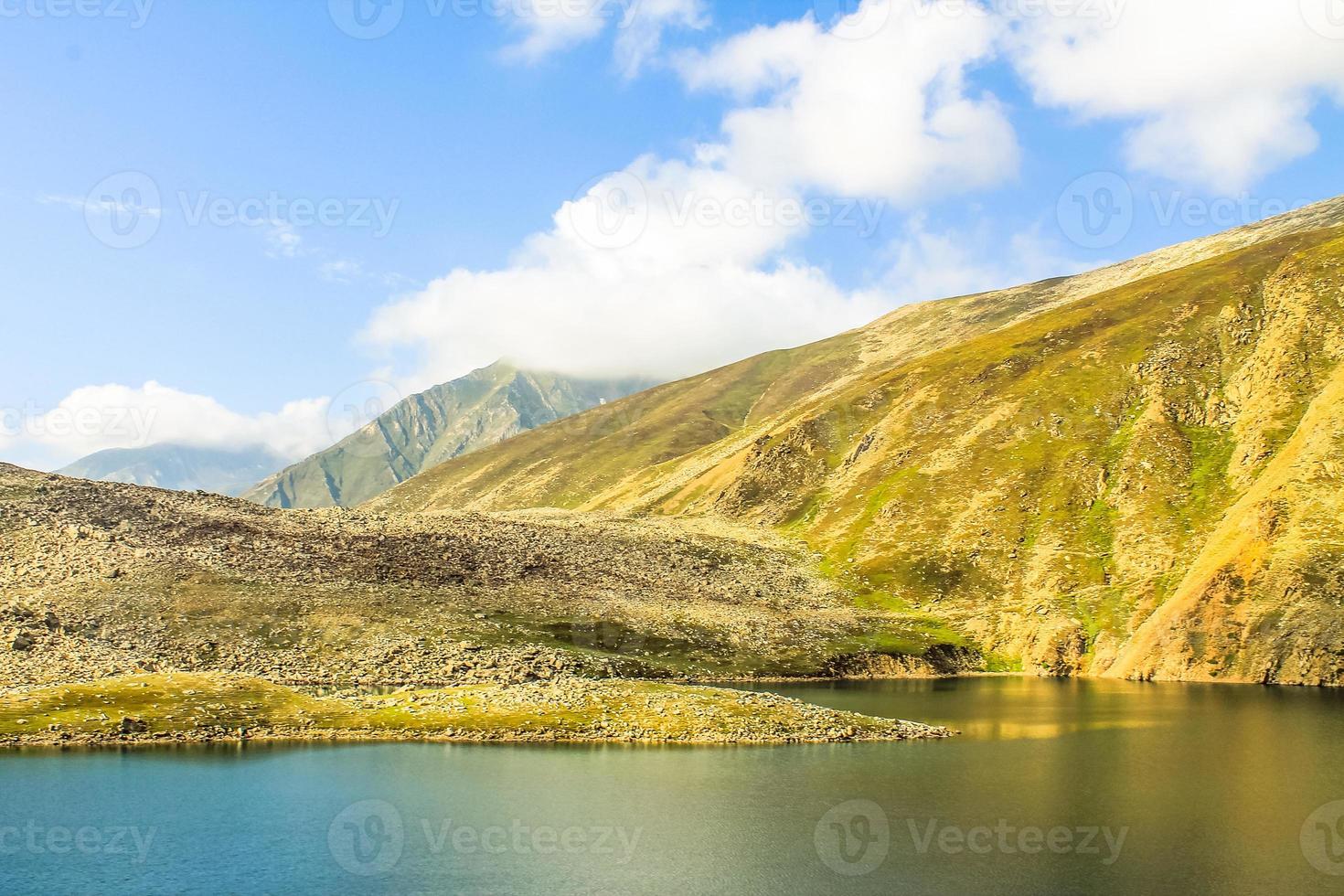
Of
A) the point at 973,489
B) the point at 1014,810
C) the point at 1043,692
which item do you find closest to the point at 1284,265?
the point at 973,489

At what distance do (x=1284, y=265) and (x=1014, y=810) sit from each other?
181650 millimetres

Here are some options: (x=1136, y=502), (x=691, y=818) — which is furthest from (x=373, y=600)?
(x=1136, y=502)

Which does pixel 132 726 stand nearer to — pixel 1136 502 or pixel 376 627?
pixel 376 627

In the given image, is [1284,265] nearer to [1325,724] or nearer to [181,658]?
[1325,724]

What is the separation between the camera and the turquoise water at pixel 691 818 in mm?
41219

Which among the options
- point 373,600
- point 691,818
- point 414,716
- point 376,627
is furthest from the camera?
point 373,600

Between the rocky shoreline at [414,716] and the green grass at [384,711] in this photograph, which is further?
the green grass at [384,711]

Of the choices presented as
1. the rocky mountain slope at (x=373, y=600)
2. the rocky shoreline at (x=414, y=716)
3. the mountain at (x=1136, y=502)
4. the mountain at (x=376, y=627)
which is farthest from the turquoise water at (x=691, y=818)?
the mountain at (x=1136, y=502)

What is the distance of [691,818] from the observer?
166ft

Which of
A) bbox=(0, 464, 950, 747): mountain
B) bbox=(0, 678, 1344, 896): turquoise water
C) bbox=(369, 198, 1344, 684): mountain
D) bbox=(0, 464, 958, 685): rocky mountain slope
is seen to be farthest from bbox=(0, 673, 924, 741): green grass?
bbox=(369, 198, 1344, 684): mountain

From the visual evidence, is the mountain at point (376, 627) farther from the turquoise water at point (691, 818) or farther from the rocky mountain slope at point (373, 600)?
the turquoise water at point (691, 818)

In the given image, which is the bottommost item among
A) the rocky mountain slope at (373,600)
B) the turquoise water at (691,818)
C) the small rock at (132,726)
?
the turquoise water at (691,818)

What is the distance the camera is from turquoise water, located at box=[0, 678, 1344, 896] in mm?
41219

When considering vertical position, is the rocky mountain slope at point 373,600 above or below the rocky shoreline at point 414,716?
above
